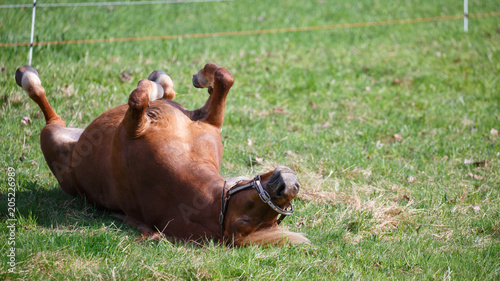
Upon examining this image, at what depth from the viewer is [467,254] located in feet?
11.2

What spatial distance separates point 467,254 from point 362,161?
5.77 ft

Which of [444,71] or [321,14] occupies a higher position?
[321,14]

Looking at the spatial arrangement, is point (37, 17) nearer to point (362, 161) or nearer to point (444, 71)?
point (362, 161)

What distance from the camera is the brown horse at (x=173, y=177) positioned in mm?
2828

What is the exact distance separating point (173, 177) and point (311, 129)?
10.1 feet

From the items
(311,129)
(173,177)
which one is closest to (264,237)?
(173,177)

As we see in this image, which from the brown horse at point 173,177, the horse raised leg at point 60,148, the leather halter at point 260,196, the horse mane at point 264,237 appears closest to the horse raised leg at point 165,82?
the brown horse at point 173,177

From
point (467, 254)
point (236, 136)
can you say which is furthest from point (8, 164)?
point (467, 254)

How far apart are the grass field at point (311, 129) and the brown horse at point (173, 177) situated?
0.13 meters

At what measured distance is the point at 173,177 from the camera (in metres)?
3.12

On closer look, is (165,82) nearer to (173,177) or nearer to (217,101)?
(217,101)

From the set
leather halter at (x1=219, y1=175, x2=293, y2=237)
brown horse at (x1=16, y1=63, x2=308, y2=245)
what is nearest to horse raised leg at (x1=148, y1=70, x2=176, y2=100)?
brown horse at (x1=16, y1=63, x2=308, y2=245)

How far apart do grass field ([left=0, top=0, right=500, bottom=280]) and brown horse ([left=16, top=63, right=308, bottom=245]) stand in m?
0.13

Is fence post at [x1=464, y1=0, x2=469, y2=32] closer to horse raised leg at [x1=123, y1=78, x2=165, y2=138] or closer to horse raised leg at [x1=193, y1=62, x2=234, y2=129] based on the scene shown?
horse raised leg at [x1=193, y1=62, x2=234, y2=129]
